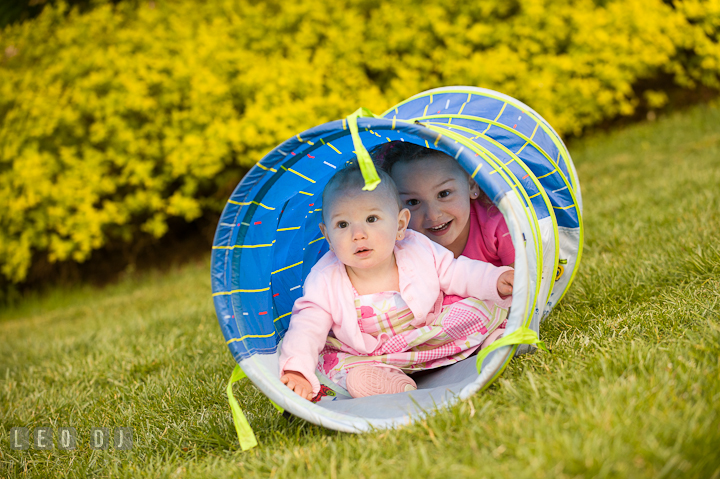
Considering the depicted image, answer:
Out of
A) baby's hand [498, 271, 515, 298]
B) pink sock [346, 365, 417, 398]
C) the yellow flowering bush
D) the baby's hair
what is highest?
A: the yellow flowering bush

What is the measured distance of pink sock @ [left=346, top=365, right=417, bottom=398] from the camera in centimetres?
211

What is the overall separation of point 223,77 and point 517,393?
18.1 ft

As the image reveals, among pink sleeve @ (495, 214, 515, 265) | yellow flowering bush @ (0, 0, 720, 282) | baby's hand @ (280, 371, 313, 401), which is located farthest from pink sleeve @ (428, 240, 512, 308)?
yellow flowering bush @ (0, 0, 720, 282)

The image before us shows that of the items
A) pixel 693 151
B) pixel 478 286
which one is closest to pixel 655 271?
pixel 478 286

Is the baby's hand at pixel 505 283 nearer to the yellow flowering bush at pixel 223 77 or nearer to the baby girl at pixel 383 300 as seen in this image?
the baby girl at pixel 383 300

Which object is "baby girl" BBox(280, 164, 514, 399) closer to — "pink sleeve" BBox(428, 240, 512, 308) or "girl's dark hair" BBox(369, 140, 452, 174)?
"pink sleeve" BBox(428, 240, 512, 308)

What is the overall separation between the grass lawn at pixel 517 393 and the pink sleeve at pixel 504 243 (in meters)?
0.31

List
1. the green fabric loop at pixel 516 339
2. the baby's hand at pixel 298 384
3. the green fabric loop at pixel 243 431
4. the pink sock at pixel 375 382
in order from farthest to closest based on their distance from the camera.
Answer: the pink sock at pixel 375 382 → the baby's hand at pixel 298 384 → the green fabric loop at pixel 243 431 → the green fabric loop at pixel 516 339

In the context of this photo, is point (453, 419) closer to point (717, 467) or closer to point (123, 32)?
point (717, 467)

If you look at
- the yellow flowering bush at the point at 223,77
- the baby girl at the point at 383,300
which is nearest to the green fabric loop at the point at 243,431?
the baby girl at the point at 383,300

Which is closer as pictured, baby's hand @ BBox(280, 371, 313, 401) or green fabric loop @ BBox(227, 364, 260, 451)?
green fabric loop @ BBox(227, 364, 260, 451)

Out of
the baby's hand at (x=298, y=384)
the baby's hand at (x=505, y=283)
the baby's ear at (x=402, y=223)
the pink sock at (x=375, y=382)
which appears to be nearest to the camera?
the baby's hand at (x=298, y=384)

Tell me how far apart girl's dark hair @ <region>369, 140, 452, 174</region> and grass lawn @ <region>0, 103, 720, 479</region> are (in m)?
0.91

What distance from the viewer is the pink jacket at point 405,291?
88.3 inches
